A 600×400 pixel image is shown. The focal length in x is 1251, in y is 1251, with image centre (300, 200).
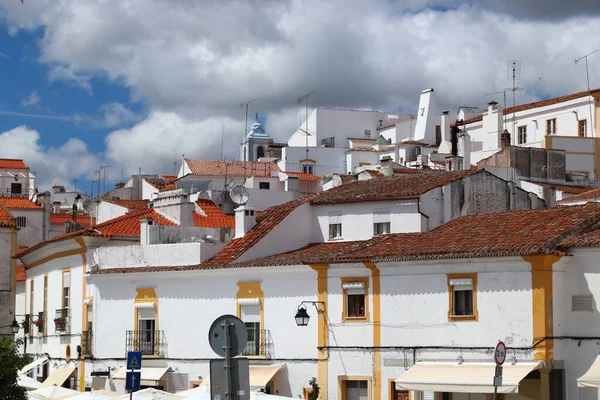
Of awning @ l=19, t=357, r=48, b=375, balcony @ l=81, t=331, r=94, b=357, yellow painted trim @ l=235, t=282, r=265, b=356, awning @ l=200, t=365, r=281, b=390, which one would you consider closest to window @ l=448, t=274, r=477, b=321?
awning @ l=200, t=365, r=281, b=390

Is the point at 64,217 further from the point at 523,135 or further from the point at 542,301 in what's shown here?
the point at 542,301

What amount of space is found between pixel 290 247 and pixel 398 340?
8.25 m

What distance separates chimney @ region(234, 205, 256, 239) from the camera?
43.4m

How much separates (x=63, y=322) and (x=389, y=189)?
14.2 meters

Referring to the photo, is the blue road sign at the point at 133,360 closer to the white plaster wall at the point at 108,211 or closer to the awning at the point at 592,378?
the awning at the point at 592,378

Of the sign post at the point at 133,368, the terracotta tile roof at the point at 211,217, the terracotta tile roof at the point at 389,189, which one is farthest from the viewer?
the terracotta tile roof at the point at 211,217

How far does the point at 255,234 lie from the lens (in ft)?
140

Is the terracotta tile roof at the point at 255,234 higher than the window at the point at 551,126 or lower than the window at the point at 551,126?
lower

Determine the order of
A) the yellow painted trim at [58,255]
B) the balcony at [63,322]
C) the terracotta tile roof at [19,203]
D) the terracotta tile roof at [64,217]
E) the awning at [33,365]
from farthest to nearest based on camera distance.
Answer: the terracotta tile roof at [64,217] → the terracotta tile roof at [19,203] → the awning at [33,365] → the balcony at [63,322] → the yellow painted trim at [58,255]

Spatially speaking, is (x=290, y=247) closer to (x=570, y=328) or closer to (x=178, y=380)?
(x=178, y=380)

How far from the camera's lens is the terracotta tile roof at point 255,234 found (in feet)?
136

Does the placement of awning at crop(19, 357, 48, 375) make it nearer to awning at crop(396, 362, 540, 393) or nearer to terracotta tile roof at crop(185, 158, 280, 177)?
awning at crop(396, 362, 540, 393)

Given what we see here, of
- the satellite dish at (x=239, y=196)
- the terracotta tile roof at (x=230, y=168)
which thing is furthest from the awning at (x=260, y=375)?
the terracotta tile roof at (x=230, y=168)

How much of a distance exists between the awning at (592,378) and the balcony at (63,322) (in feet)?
75.1
